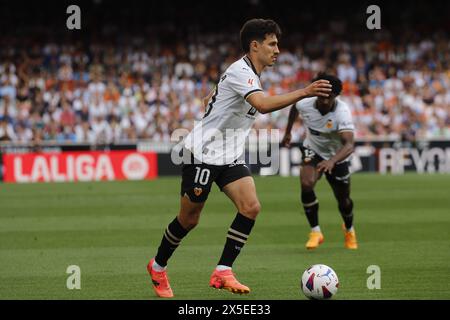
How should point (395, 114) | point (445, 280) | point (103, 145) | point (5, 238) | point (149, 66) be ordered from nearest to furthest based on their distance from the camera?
1. point (445, 280)
2. point (5, 238)
3. point (103, 145)
4. point (395, 114)
5. point (149, 66)

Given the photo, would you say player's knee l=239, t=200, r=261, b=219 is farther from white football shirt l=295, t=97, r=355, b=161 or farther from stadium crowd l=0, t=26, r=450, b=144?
stadium crowd l=0, t=26, r=450, b=144

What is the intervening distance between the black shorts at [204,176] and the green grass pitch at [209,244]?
37.2 inches

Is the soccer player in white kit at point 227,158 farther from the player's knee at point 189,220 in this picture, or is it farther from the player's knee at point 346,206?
the player's knee at point 346,206

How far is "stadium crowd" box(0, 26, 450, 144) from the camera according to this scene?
1091 inches

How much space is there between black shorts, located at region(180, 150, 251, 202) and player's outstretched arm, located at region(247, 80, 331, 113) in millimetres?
712

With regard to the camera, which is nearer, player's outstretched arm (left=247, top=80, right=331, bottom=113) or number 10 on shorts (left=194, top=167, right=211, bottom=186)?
player's outstretched arm (left=247, top=80, right=331, bottom=113)

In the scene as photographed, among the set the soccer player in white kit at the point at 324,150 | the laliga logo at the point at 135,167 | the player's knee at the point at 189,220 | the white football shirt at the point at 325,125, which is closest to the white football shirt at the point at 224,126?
the player's knee at the point at 189,220

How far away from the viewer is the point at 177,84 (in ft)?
98.9

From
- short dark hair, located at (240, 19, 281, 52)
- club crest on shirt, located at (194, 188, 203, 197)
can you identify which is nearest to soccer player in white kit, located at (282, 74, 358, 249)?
short dark hair, located at (240, 19, 281, 52)

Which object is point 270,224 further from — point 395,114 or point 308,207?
point 395,114

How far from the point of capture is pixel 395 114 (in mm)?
29250

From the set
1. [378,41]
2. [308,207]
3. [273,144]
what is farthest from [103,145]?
[308,207]

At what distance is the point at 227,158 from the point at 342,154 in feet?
11.6
